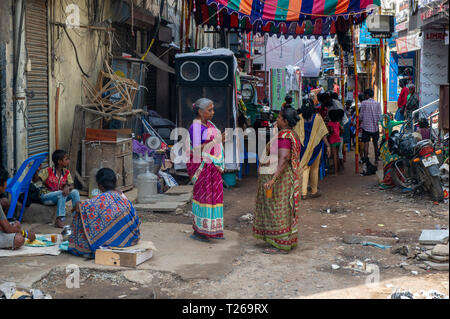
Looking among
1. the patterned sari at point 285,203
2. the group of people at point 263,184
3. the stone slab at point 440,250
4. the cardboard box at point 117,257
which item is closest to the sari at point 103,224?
the cardboard box at point 117,257

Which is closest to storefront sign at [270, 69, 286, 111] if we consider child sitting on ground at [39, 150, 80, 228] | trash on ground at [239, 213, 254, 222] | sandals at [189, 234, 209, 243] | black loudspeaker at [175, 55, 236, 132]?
black loudspeaker at [175, 55, 236, 132]

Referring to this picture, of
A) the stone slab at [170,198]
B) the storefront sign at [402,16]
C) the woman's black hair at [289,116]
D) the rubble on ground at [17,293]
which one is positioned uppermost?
the storefront sign at [402,16]

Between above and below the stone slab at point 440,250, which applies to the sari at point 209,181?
above

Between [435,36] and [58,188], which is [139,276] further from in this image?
[435,36]

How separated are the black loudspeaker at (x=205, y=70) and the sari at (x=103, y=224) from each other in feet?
17.4

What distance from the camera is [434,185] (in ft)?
27.3

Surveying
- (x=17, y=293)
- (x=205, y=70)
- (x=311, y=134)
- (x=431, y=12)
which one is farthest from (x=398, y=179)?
(x=431, y=12)

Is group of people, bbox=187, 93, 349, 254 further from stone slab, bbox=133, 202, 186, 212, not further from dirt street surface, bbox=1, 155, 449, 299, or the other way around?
stone slab, bbox=133, 202, 186, 212

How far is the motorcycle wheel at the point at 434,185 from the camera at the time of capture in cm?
830

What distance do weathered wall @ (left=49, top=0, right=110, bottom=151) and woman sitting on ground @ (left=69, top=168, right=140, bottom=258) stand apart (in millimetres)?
3290

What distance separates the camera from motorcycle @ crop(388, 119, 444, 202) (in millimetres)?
8273

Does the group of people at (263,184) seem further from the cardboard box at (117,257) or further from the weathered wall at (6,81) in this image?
the weathered wall at (6,81)

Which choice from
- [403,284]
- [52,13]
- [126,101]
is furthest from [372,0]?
[403,284]

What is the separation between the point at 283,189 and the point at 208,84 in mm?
4841
